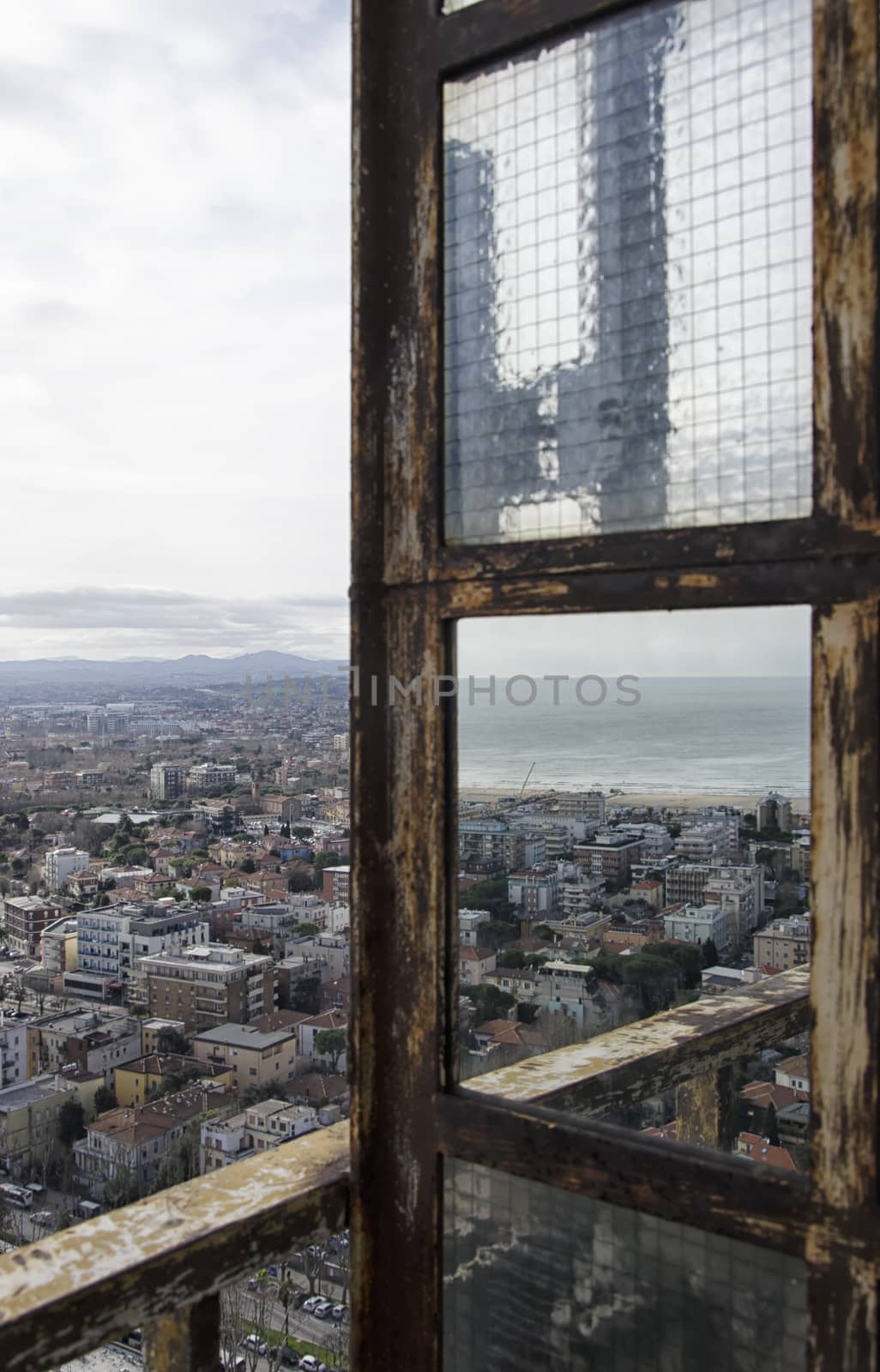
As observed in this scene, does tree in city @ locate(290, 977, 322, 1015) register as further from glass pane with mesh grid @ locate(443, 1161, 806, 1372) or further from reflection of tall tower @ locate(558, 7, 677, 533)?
reflection of tall tower @ locate(558, 7, 677, 533)

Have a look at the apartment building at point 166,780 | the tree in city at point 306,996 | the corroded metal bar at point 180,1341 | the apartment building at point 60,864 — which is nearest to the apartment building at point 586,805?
the corroded metal bar at point 180,1341

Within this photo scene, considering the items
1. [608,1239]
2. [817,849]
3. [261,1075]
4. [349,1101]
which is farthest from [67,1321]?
[261,1075]

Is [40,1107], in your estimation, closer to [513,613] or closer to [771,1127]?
[771,1127]

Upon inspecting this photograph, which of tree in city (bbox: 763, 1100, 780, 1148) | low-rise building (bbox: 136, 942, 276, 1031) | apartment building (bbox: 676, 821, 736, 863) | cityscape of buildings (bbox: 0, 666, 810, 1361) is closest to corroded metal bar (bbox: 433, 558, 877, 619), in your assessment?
apartment building (bbox: 676, 821, 736, 863)

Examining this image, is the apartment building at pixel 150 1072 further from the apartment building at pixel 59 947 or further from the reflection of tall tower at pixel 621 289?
the reflection of tall tower at pixel 621 289

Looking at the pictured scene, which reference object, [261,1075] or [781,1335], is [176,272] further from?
[781,1335]
